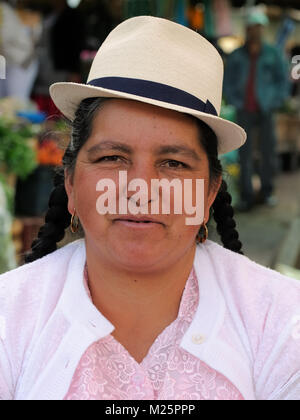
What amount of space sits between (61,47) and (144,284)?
4774 millimetres

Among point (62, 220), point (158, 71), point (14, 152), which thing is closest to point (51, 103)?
point (14, 152)

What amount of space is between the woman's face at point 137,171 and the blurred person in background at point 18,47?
398 centimetres

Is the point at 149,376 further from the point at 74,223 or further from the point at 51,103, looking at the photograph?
the point at 51,103

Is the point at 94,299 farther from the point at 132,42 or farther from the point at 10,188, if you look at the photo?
the point at 10,188

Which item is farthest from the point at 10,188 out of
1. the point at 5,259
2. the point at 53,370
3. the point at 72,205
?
the point at 53,370

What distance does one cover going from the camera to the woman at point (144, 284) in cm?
133

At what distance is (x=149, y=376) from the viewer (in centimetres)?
139

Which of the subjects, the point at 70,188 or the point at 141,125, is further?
the point at 70,188

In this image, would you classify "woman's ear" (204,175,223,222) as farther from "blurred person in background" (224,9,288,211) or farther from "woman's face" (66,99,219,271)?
"blurred person in background" (224,9,288,211)

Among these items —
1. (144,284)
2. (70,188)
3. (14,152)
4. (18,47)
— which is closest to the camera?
(144,284)

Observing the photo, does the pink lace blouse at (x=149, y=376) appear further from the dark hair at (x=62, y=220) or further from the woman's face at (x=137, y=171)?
the dark hair at (x=62, y=220)

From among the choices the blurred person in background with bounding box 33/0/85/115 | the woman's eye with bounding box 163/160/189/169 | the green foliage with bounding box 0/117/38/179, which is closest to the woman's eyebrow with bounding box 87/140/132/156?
the woman's eye with bounding box 163/160/189/169

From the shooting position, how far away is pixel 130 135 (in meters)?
1.33

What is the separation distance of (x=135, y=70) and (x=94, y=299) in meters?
0.58
